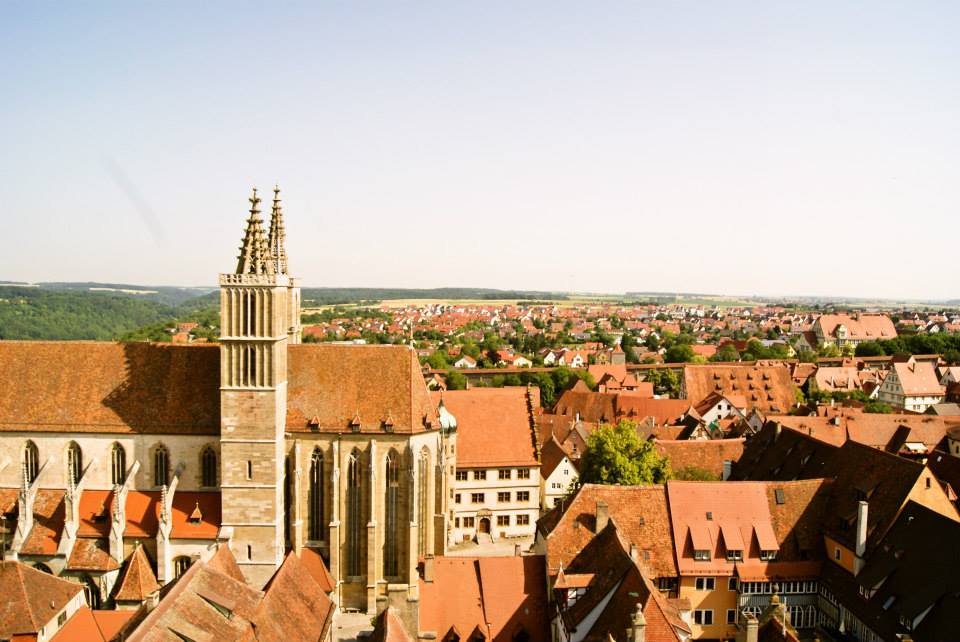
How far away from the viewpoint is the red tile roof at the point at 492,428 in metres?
67.8

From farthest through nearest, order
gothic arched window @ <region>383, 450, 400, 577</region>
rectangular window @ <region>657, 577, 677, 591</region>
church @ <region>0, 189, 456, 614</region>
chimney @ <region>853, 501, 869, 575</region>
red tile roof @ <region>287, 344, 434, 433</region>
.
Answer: gothic arched window @ <region>383, 450, 400, 577</region> < red tile roof @ <region>287, 344, 434, 433</region> < church @ <region>0, 189, 456, 614</region> < rectangular window @ <region>657, 577, 677, 591</region> < chimney @ <region>853, 501, 869, 575</region>

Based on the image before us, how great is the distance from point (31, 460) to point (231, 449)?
11932 mm

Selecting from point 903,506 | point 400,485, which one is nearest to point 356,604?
point 400,485

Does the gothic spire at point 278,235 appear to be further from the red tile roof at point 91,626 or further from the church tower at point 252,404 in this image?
the red tile roof at point 91,626

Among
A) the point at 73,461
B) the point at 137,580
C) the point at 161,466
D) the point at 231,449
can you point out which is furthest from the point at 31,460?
the point at 231,449

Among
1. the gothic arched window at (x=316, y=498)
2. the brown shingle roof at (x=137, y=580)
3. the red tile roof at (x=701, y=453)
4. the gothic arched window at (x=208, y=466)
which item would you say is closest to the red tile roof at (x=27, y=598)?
the brown shingle roof at (x=137, y=580)

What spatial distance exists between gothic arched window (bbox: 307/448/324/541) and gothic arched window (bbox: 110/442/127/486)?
34.8 feet

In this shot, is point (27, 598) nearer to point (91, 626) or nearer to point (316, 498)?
point (91, 626)

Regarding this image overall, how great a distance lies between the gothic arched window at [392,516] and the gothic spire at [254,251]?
13033mm

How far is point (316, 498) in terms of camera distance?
49.7 m

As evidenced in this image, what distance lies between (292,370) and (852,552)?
3255cm

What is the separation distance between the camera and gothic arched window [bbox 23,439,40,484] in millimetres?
48375

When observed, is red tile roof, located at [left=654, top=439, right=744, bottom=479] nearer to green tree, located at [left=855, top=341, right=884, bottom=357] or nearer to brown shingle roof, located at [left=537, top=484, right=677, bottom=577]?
brown shingle roof, located at [left=537, top=484, right=677, bottom=577]

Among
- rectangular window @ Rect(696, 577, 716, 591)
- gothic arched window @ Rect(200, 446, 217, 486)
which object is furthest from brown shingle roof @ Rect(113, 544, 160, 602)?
rectangular window @ Rect(696, 577, 716, 591)
